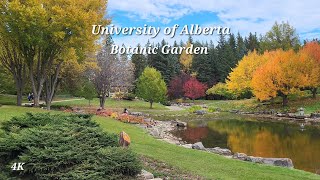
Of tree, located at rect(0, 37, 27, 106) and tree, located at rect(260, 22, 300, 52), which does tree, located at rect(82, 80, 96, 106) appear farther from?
tree, located at rect(260, 22, 300, 52)

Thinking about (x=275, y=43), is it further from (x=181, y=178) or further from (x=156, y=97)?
(x=181, y=178)

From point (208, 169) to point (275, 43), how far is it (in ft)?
193

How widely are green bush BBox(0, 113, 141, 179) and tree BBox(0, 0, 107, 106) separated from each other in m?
13.1

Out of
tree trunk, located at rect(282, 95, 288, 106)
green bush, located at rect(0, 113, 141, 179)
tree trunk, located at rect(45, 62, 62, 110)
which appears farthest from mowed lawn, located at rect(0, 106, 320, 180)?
tree trunk, located at rect(282, 95, 288, 106)

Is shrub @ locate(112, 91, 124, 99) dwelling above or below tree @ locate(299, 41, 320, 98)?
below

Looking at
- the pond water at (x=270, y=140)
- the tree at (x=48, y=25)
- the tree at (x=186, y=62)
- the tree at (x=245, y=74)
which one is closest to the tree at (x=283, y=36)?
the tree at (x=245, y=74)

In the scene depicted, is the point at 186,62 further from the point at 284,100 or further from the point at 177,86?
the point at 284,100

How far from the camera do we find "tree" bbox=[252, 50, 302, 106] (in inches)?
1593

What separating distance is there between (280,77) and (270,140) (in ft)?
68.4

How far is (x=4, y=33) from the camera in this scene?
2058 cm

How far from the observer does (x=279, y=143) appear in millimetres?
20797

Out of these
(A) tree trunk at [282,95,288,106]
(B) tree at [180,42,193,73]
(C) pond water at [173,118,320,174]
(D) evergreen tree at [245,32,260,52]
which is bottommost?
(C) pond water at [173,118,320,174]

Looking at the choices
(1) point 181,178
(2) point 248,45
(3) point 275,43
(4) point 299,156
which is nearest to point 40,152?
(1) point 181,178

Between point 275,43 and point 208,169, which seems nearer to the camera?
point 208,169
